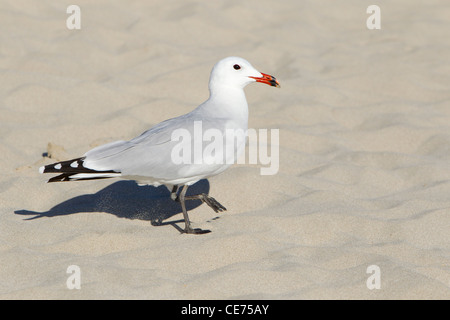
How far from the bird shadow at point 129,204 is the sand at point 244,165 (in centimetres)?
1

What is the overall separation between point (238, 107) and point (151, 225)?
891mm

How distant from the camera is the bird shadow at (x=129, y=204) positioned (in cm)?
391

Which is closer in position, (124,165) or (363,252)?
(363,252)

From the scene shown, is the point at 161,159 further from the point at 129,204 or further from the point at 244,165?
the point at 244,165

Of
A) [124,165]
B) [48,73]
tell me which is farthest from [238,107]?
[48,73]

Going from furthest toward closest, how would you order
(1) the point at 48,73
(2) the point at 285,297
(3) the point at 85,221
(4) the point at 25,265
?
1. (1) the point at 48,73
2. (3) the point at 85,221
3. (4) the point at 25,265
4. (2) the point at 285,297

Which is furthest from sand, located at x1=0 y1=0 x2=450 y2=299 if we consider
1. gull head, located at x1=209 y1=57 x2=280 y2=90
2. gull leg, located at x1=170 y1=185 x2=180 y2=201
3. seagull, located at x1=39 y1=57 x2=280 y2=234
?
gull head, located at x1=209 y1=57 x2=280 y2=90

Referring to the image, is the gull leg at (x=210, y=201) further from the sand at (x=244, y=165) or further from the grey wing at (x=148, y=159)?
the grey wing at (x=148, y=159)

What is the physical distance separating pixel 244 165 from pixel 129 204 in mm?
932

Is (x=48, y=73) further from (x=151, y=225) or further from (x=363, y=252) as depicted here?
(x=363, y=252)

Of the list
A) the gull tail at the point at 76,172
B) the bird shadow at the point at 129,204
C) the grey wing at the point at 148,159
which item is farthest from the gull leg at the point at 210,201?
the gull tail at the point at 76,172

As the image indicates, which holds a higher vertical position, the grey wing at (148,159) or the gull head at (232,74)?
the gull head at (232,74)

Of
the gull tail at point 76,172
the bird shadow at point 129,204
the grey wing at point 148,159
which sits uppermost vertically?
the grey wing at point 148,159

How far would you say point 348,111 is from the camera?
5.49m
